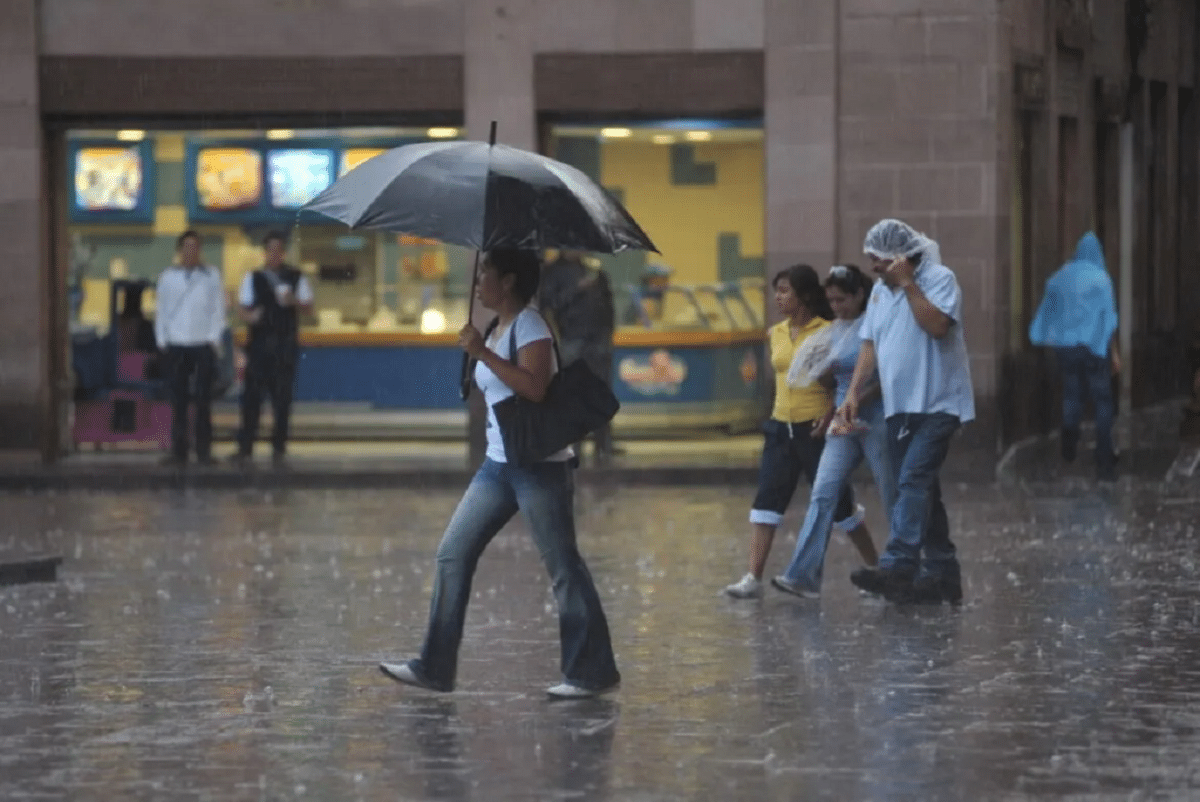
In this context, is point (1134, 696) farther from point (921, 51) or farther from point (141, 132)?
point (141, 132)

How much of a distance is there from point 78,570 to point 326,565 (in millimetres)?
1237

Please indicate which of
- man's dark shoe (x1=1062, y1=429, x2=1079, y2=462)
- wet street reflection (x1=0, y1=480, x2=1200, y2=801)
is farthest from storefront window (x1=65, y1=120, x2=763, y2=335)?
wet street reflection (x1=0, y1=480, x2=1200, y2=801)

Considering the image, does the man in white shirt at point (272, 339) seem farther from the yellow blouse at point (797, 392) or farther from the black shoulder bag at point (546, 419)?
the black shoulder bag at point (546, 419)

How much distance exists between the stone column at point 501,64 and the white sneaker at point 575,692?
41.6 ft

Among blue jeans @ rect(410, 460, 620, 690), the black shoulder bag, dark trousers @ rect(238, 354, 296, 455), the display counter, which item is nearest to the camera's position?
the black shoulder bag

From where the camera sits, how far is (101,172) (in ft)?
77.6

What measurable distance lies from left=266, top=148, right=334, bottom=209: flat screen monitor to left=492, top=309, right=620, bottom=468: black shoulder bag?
45.4 ft

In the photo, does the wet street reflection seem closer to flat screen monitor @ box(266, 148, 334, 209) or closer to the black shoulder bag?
the black shoulder bag

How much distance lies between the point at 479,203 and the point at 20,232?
14097 millimetres

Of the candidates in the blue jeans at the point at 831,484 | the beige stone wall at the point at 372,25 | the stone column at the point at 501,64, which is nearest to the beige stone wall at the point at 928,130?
the beige stone wall at the point at 372,25

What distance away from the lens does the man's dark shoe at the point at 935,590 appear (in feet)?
41.9

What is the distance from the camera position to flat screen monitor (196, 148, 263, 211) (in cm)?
2361

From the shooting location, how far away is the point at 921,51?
2219 cm

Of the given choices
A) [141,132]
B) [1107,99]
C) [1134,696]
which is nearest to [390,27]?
[141,132]
